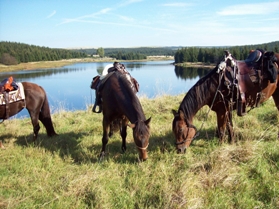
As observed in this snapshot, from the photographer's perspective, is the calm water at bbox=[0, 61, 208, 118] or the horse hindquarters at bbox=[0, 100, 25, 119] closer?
the horse hindquarters at bbox=[0, 100, 25, 119]

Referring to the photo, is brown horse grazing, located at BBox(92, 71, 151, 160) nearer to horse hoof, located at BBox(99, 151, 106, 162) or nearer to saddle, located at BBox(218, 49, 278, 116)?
horse hoof, located at BBox(99, 151, 106, 162)

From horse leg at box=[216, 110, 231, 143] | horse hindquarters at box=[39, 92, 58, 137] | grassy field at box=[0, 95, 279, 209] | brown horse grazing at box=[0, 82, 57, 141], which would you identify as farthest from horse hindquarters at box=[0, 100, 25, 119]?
horse leg at box=[216, 110, 231, 143]

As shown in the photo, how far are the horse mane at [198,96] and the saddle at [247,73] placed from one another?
23 cm

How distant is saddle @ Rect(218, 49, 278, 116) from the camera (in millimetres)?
3934

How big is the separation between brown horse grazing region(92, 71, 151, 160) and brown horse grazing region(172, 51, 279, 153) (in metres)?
0.71

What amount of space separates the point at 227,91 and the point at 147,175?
2159mm

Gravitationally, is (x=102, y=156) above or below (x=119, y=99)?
below

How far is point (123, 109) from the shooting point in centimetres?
369

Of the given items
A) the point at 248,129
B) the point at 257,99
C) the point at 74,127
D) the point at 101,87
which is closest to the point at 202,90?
the point at 257,99

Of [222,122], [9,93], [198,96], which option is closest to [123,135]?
[198,96]

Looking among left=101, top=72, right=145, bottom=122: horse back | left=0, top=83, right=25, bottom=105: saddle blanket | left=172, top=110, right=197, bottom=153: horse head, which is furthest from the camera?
left=0, top=83, right=25, bottom=105: saddle blanket

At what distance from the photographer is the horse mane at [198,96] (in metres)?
3.83

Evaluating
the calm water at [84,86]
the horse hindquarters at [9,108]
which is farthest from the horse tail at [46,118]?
the calm water at [84,86]

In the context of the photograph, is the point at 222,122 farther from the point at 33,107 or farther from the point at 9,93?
the point at 9,93
